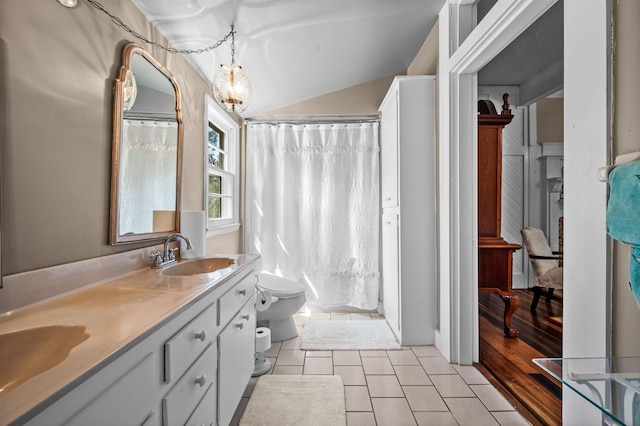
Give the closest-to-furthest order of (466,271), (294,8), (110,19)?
(110,19), (294,8), (466,271)

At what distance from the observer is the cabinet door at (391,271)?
8.71 feet

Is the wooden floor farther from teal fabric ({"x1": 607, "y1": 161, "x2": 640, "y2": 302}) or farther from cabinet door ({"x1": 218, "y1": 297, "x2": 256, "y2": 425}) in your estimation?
cabinet door ({"x1": 218, "y1": 297, "x2": 256, "y2": 425})

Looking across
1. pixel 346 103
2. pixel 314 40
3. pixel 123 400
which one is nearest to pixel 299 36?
pixel 314 40

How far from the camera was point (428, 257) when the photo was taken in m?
2.52

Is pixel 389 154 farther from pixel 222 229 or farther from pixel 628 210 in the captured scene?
pixel 628 210

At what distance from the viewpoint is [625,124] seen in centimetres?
96

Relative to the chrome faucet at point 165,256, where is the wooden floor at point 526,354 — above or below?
below

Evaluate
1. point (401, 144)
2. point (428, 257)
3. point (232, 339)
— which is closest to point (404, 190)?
point (401, 144)

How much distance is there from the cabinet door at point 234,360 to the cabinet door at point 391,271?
1306 mm

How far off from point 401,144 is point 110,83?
1.93 metres

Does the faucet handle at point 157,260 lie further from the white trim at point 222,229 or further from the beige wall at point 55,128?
the white trim at point 222,229

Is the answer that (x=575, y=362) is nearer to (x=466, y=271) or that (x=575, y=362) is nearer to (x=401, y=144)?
(x=466, y=271)

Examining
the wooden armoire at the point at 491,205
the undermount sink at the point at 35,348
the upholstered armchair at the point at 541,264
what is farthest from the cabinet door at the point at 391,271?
the undermount sink at the point at 35,348

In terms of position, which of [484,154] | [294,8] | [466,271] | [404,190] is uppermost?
[294,8]
